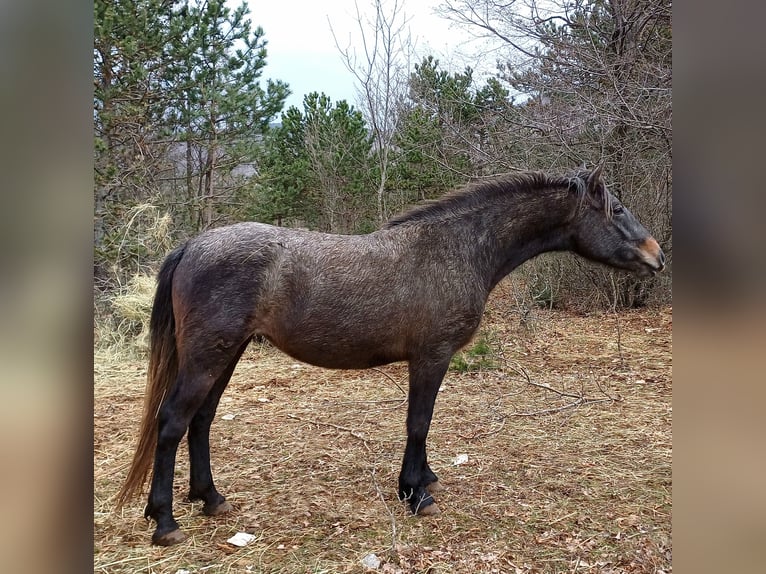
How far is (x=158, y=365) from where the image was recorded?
2.95m

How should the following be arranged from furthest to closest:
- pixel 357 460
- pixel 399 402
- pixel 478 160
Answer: pixel 478 160
pixel 399 402
pixel 357 460

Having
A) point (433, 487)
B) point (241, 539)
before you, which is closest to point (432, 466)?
point (433, 487)

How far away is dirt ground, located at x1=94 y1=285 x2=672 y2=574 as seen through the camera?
2.68 meters

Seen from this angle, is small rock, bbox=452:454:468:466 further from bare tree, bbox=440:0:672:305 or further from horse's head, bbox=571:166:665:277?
bare tree, bbox=440:0:672:305

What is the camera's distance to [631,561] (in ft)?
8.47

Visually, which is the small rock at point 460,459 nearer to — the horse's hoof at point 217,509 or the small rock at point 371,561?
the small rock at point 371,561

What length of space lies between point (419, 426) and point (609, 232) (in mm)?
1791

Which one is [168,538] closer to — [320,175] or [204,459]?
[204,459]

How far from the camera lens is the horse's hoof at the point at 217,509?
3057 mm

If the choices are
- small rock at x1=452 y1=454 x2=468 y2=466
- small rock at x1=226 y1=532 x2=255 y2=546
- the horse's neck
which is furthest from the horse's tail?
small rock at x1=452 y1=454 x2=468 y2=466
